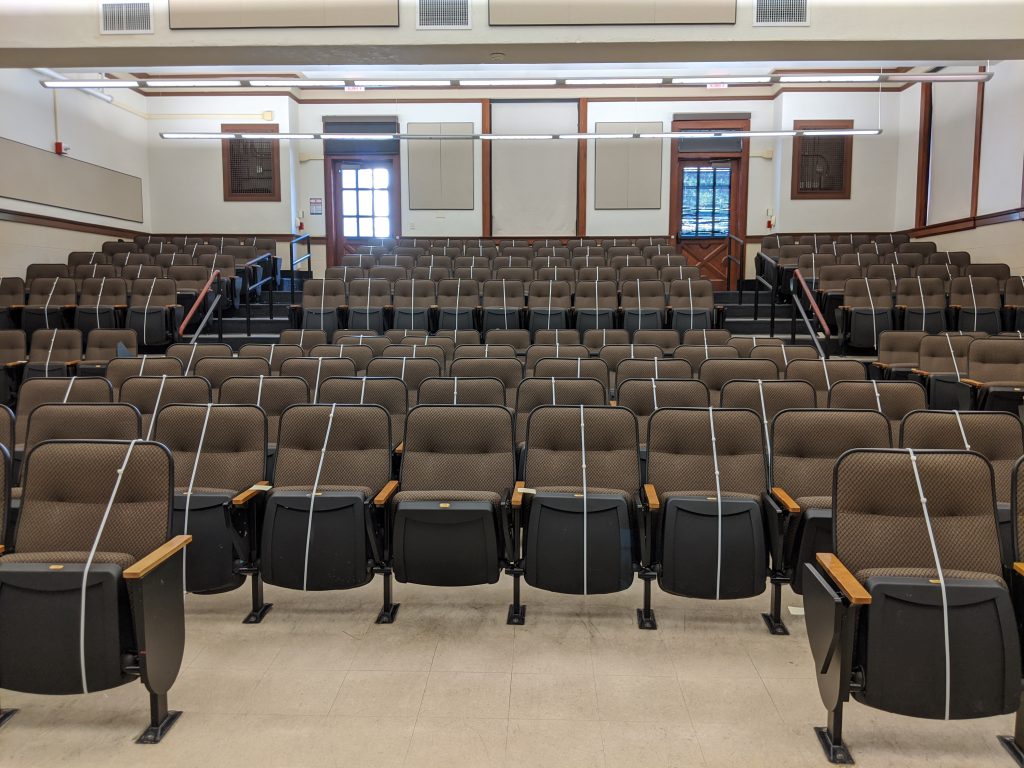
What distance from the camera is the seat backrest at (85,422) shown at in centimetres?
273

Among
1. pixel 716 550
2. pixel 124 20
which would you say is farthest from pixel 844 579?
pixel 124 20

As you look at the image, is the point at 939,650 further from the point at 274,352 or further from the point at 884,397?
the point at 274,352

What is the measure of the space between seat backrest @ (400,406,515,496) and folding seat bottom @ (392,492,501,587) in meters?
0.40

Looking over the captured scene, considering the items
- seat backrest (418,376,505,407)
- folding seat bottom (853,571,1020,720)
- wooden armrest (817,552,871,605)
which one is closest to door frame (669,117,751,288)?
seat backrest (418,376,505,407)

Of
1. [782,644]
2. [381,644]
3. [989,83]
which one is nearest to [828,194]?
[989,83]

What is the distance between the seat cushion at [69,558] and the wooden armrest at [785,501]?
219 cm

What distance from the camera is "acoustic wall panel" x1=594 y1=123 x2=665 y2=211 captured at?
1053 cm

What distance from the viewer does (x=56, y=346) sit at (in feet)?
17.2

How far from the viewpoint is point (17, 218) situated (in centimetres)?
800

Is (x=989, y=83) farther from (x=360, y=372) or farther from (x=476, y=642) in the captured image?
(x=476, y=642)

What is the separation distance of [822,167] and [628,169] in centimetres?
312

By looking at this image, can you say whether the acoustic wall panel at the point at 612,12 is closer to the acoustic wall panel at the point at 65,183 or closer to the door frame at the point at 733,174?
the door frame at the point at 733,174

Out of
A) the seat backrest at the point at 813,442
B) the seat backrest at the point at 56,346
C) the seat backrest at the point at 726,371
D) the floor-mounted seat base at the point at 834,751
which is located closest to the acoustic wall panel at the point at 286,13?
the seat backrest at the point at 56,346

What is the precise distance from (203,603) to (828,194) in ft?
35.5
